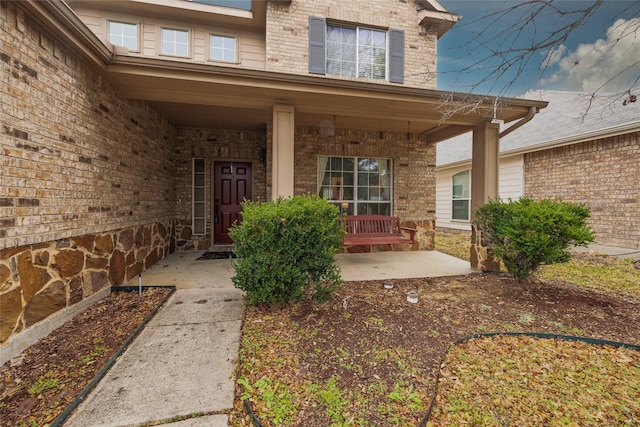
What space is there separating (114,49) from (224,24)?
4.05m

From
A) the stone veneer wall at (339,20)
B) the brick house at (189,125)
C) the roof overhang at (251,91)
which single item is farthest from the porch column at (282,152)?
the stone veneer wall at (339,20)

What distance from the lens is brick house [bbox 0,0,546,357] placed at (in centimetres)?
236

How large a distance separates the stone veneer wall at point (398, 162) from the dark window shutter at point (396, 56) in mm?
1344

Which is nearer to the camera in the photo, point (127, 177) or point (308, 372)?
point (308, 372)

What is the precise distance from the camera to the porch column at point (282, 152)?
3.99 m

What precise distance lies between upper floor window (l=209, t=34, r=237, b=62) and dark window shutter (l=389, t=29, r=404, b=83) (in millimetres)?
3802

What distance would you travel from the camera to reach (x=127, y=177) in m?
4.04

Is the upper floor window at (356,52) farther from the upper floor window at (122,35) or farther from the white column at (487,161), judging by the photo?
the upper floor window at (122,35)

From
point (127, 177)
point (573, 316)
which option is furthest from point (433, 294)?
point (127, 177)

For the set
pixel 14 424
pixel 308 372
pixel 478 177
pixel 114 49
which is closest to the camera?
pixel 14 424

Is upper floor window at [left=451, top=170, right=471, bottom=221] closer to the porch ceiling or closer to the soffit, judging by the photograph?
the porch ceiling

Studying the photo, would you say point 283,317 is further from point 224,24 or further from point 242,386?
point 224,24

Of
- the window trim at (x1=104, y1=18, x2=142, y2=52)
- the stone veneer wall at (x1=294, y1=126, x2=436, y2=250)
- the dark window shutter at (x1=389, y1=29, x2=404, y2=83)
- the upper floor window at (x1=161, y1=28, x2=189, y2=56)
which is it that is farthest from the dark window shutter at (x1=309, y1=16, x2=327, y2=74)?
the window trim at (x1=104, y1=18, x2=142, y2=52)

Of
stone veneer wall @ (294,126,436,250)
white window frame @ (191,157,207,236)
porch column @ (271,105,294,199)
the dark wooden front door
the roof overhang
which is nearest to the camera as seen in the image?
the roof overhang
